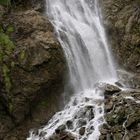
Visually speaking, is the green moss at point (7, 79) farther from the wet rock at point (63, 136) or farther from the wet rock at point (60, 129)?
the wet rock at point (63, 136)

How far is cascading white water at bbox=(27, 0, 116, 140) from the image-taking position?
61.8 feet

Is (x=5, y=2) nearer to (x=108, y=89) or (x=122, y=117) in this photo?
(x=108, y=89)

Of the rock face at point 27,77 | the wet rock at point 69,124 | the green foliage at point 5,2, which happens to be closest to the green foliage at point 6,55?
the rock face at point 27,77

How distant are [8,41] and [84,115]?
6.19 metres

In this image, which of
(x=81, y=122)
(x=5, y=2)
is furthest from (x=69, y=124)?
(x=5, y=2)

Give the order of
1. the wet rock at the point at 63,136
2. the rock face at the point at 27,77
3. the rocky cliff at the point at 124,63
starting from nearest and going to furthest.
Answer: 1. the rocky cliff at the point at 124,63
2. the wet rock at the point at 63,136
3. the rock face at the point at 27,77

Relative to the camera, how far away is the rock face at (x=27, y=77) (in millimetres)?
20227

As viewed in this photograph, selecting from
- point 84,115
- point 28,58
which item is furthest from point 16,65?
point 84,115

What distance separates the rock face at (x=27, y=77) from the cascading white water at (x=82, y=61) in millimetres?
836

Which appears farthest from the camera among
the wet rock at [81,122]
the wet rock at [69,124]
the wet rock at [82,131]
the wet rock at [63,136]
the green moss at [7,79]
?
the green moss at [7,79]

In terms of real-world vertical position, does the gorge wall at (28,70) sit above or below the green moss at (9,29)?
below

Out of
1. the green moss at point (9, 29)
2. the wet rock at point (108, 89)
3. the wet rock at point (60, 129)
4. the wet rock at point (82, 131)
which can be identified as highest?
the green moss at point (9, 29)

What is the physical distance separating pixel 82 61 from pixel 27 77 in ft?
13.0

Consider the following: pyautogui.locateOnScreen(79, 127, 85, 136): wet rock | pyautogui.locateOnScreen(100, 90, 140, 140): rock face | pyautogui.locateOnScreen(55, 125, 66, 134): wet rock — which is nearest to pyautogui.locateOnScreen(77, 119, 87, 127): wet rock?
pyautogui.locateOnScreen(79, 127, 85, 136): wet rock
